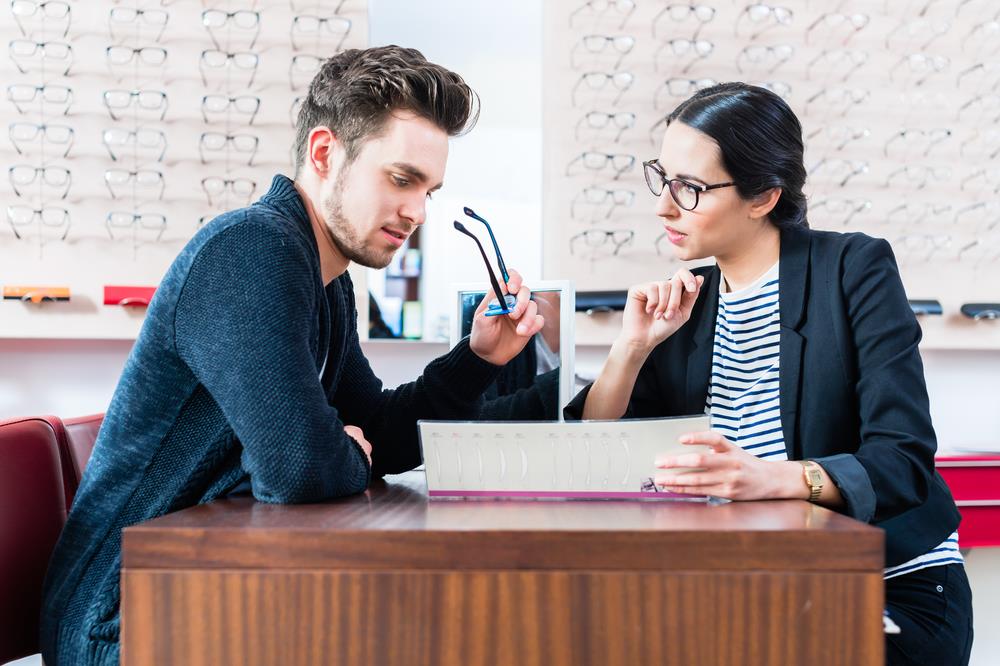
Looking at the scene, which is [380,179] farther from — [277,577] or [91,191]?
[91,191]

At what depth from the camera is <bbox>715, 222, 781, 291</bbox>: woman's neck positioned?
56.4 inches

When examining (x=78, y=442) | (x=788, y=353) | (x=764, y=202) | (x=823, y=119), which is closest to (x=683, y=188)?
(x=764, y=202)

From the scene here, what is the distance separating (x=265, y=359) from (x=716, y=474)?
473 millimetres

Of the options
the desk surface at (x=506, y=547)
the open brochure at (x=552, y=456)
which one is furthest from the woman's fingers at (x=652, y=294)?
the desk surface at (x=506, y=547)

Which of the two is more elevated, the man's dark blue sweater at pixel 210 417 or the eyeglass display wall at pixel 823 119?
the eyeglass display wall at pixel 823 119

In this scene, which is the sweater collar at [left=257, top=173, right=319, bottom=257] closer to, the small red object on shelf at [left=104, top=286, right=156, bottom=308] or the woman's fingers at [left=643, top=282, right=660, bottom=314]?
the woman's fingers at [left=643, top=282, right=660, bottom=314]

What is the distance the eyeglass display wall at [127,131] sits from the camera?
2.23 metres

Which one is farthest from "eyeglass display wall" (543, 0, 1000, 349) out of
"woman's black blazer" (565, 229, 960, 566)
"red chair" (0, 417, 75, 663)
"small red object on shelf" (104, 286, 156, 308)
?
"red chair" (0, 417, 75, 663)

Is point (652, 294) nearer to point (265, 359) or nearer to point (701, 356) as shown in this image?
point (701, 356)

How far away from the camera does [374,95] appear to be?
3.73 ft

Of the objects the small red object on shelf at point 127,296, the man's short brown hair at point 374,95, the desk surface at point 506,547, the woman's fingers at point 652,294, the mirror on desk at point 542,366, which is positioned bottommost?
the desk surface at point 506,547

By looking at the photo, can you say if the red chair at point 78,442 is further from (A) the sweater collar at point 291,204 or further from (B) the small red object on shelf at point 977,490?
(B) the small red object on shelf at point 977,490

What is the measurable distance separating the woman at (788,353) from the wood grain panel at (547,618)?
264mm

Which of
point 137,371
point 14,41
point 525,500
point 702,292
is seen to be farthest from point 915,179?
point 14,41
